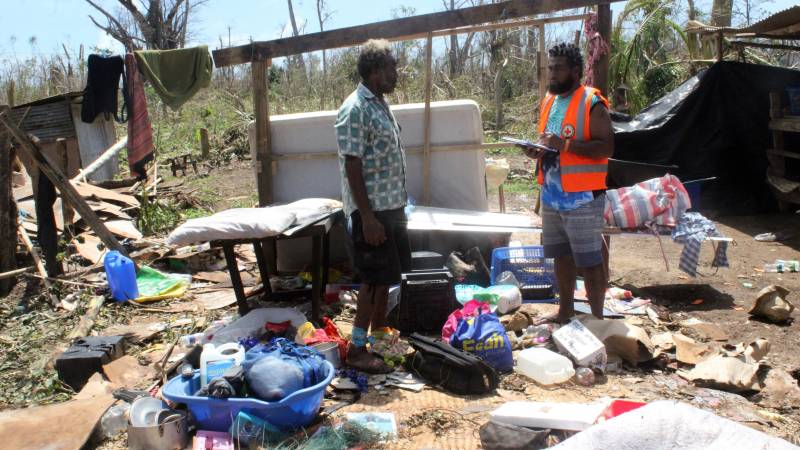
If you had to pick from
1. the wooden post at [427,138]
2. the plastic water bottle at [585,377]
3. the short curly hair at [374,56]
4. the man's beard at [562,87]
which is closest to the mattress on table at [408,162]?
the wooden post at [427,138]

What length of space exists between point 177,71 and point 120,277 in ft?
8.03

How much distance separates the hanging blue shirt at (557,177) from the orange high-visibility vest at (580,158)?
43 millimetres

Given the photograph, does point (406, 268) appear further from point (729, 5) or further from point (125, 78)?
point (729, 5)

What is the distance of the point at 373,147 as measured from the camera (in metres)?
3.87

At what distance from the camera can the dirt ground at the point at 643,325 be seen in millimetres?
3457

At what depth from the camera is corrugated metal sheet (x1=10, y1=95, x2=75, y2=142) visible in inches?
429

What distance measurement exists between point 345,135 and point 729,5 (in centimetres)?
1209

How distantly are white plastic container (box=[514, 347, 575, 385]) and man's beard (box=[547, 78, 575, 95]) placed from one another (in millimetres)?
1699

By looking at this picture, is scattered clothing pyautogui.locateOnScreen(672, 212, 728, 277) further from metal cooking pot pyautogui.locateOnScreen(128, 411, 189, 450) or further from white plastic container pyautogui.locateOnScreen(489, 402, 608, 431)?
metal cooking pot pyautogui.locateOnScreen(128, 411, 189, 450)

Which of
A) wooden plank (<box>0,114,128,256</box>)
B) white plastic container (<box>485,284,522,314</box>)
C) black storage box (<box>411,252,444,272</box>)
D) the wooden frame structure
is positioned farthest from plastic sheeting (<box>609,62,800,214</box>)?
wooden plank (<box>0,114,128,256</box>)

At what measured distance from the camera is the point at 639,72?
12.5 metres

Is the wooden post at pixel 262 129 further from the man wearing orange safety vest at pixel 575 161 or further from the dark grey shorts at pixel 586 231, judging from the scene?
the dark grey shorts at pixel 586 231

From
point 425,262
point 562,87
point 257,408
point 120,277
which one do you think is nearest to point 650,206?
point 562,87

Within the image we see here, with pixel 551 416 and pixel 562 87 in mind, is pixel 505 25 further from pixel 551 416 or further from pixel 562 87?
pixel 551 416
